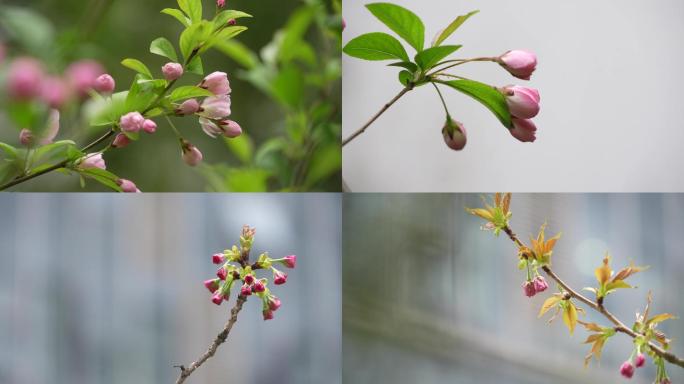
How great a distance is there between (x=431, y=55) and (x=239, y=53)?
1.77ft

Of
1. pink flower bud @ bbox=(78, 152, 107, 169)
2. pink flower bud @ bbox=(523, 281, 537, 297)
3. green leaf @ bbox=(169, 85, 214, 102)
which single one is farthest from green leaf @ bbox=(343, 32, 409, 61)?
pink flower bud @ bbox=(523, 281, 537, 297)

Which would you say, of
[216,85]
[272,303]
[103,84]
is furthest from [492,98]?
[272,303]

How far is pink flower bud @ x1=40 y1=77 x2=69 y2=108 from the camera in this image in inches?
20.1

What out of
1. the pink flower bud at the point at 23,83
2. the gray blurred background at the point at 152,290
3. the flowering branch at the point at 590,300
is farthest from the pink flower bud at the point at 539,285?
the pink flower bud at the point at 23,83

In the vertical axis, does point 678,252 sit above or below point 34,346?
above

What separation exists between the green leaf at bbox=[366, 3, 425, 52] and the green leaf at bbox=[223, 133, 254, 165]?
507mm

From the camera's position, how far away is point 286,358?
1.33 metres

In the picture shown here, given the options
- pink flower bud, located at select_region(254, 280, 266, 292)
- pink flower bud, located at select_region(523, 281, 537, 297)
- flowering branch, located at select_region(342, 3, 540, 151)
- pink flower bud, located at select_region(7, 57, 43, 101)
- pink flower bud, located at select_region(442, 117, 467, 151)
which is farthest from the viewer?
pink flower bud, located at select_region(523, 281, 537, 297)

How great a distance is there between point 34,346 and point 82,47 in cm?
54

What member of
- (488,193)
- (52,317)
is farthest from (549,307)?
(52,317)

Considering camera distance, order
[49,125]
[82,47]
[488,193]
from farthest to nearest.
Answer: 1. [488,193]
2. [82,47]
3. [49,125]

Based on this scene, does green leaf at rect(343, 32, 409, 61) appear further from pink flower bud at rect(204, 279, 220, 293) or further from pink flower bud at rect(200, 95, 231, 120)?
pink flower bud at rect(204, 279, 220, 293)

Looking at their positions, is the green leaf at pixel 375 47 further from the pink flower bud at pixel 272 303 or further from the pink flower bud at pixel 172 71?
the pink flower bud at pixel 272 303

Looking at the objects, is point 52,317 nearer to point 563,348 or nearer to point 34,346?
point 34,346
